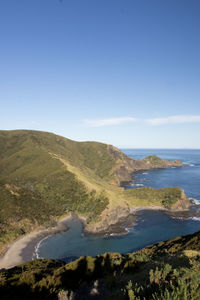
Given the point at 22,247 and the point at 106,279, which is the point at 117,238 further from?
the point at 106,279

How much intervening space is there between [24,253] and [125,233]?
52.4m

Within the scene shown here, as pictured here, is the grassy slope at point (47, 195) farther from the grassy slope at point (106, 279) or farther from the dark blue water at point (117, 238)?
the grassy slope at point (106, 279)

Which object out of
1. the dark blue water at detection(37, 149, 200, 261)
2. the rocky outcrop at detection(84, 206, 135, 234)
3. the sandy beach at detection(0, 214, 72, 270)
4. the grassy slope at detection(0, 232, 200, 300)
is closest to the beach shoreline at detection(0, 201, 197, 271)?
the sandy beach at detection(0, 214, 72, 270)

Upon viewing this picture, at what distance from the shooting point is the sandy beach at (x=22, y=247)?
76938mm

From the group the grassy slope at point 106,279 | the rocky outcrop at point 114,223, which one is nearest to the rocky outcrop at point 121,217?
the rocky outcrop at point 114,223

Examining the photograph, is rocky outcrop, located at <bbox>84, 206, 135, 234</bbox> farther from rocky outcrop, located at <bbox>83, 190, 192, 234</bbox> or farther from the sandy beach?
the sandy beach

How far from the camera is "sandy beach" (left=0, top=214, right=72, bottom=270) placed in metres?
76.9

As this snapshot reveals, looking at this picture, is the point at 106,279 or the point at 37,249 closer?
the point at 106,279

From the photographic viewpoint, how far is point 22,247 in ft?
290

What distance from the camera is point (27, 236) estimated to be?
9888 cm

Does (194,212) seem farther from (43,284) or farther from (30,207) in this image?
(43,284)

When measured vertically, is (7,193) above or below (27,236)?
above

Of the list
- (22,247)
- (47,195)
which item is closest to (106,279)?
(22,247)

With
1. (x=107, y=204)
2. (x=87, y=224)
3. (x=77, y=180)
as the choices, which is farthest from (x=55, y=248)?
(x=77, y=180)
